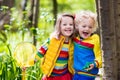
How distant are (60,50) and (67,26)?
26 centimetres

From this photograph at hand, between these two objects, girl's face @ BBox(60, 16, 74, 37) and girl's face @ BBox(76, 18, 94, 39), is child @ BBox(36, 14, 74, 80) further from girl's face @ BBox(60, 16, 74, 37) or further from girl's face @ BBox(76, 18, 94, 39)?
girl's face @ BBox(76, 18, 94, 39)

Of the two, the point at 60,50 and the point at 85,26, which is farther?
the point at 60,50

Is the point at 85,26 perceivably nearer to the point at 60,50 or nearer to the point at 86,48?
the point at 86,48

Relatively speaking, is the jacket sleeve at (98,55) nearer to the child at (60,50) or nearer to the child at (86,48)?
the child at (86,48)

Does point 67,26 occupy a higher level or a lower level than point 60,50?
higher

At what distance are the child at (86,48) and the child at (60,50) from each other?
8 centimetres

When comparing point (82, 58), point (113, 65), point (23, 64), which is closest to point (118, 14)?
point (113, 65)

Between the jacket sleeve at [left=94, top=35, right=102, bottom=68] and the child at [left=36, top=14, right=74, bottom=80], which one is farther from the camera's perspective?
the child at [left=36, top=14, right=74, bottom=80]

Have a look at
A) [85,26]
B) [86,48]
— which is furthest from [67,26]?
[86,48]

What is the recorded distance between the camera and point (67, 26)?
13.3ft

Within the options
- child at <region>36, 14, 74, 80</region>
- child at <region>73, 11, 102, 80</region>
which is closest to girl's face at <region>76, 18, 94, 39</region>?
child at <region>73, 11, 102, 80</region>

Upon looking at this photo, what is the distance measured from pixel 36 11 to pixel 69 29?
393 cm

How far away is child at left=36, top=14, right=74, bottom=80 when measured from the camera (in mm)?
4070

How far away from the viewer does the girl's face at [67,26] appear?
13.3 ft
